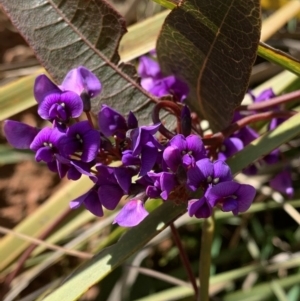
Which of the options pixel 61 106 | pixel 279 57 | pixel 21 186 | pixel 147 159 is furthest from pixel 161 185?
pixel 21 186

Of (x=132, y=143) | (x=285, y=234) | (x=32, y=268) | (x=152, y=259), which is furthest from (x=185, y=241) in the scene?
(x=132, y=143)

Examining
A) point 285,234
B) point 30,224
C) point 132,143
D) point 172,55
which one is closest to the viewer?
point 132,143

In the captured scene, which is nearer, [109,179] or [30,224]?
[109,179]

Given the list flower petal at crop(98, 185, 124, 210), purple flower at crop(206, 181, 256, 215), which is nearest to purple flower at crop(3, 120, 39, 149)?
flower petal at crop(98, 185, 124, 210)

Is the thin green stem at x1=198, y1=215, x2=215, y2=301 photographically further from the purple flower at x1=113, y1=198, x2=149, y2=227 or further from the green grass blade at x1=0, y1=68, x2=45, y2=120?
A: the green grass blade at x1=0, y1=68, x2=45, y2=120

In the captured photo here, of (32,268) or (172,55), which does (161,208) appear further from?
(32,268)

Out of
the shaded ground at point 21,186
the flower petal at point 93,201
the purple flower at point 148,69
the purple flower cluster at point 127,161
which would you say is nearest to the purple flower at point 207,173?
the purple flower cluster at point 127,161
